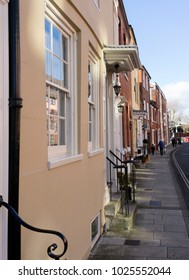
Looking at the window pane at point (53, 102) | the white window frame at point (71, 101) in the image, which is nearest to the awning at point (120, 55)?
the white window frame at point (71, 101)

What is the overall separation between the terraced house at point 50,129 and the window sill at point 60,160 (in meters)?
0.01

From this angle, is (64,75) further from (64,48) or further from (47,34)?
(47,34)

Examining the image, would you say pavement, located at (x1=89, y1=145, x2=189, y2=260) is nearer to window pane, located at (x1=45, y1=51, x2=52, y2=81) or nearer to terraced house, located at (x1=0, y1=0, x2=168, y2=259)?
terraced house, located at (x1=0, y1=0, x2=168, y2=259)

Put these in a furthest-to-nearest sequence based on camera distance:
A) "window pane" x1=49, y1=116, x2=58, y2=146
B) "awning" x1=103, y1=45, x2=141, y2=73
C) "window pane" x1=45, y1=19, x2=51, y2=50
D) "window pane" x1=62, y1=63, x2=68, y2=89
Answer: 1. "awning" x1=103, y1=45, x2=141, y2=73
2. "window pane" x1=62, y1=63, x2=68, y2=89
3. "window pane" x1=49, y1=116, x2=58, y2=146
4. "window pane" x1=45, y1=19, x2=51, y2=50

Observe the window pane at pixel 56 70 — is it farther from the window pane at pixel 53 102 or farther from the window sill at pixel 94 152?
the window sill at pixel 94 152

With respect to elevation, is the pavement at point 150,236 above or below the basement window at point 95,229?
below

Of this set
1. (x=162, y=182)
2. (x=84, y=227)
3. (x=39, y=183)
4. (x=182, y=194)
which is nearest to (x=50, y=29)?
(x=39, y=183)

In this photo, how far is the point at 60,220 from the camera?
4.07 meters

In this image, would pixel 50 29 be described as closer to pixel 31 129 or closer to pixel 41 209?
pixel 31 129

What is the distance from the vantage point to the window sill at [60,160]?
3.74 metres

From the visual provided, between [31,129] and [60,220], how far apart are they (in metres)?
1.37

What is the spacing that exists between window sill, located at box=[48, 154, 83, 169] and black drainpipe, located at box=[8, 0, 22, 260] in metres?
0.93

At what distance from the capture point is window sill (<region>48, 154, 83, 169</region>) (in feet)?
12.3

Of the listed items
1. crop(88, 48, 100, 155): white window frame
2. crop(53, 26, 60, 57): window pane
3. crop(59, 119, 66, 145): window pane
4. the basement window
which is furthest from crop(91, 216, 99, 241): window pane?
crop(53, 26, 60, 57): window pane
